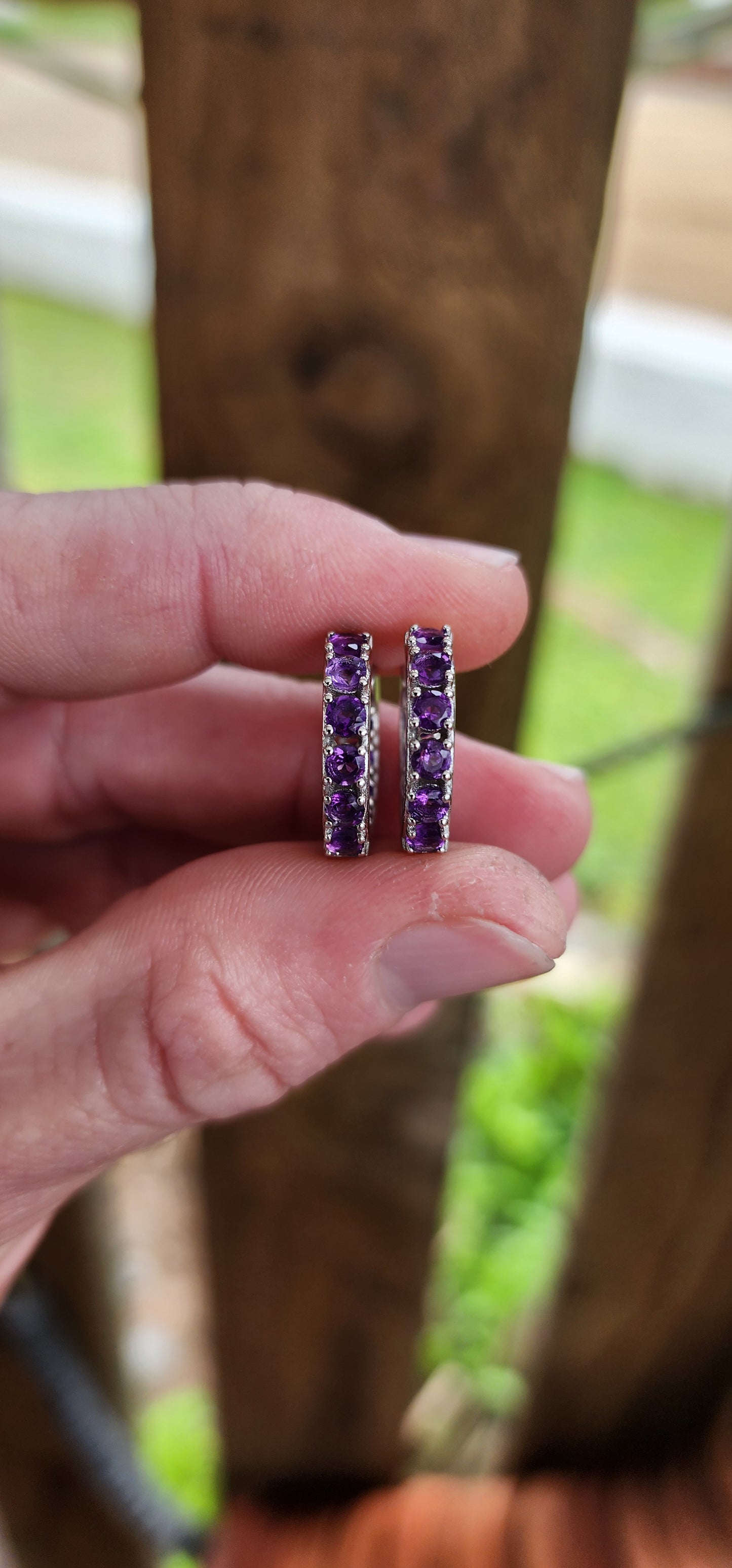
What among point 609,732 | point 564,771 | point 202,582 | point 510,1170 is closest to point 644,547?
point 609,732

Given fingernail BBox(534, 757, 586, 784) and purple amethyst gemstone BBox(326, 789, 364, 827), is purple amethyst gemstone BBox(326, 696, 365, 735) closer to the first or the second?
purple amethyst gemstone BBox(326, 789, 364, 827)

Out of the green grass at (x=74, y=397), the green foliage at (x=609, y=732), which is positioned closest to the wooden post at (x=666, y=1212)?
the green foliage at (x=609, y=732)

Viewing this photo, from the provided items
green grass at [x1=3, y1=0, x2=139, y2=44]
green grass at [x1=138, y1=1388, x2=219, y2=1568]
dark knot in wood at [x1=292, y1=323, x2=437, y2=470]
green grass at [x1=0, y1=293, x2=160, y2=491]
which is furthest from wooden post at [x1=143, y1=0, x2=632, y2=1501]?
green grass at [x1=0, y1=293, x2=160, y2=491]

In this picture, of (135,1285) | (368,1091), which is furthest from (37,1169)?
(135,1285)

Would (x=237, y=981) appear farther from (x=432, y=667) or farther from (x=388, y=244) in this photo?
(x=388, y=244)

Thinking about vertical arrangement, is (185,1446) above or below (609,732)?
below

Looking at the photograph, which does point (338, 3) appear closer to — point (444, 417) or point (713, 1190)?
point (444, 417)
